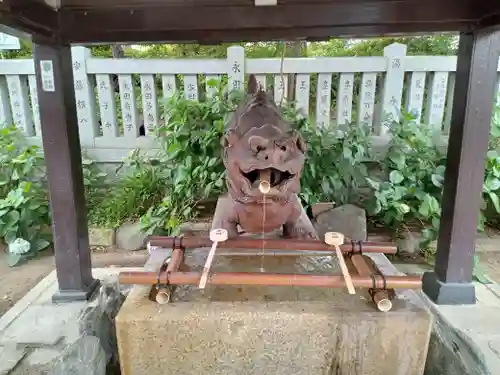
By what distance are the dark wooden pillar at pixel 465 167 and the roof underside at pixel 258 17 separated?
0.66ft

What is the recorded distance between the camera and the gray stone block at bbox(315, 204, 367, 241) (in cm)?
378

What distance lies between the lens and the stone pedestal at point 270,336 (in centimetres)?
178

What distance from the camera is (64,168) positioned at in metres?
2.51

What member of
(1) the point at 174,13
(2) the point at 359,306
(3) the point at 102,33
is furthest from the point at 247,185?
(3) the point at 102,33

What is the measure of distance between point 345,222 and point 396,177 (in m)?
0.67

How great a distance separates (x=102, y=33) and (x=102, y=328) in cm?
178

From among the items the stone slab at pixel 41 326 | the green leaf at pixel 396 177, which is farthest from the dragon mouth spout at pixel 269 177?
the green leaf at pixel 396 177

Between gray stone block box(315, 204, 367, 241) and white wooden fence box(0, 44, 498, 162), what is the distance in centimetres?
101

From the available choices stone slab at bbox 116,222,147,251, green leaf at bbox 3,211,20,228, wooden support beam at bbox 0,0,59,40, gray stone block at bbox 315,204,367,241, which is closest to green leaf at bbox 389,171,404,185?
gray stone block at bbox 315,204,367,241

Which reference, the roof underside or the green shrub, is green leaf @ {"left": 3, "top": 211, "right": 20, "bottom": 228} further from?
the green shrub

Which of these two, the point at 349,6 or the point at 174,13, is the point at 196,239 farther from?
the point at 349,6

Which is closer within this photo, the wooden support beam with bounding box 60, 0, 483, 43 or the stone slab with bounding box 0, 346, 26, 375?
the stone slab with bounding box 0, 346, 26, 375

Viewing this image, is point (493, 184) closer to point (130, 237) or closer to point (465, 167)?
point (465, 167)

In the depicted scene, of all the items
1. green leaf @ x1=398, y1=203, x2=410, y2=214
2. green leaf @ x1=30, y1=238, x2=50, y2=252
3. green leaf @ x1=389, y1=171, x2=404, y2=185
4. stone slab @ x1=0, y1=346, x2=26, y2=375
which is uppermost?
green leaf @ x1=389, y1=171, x2=404, y2=185
